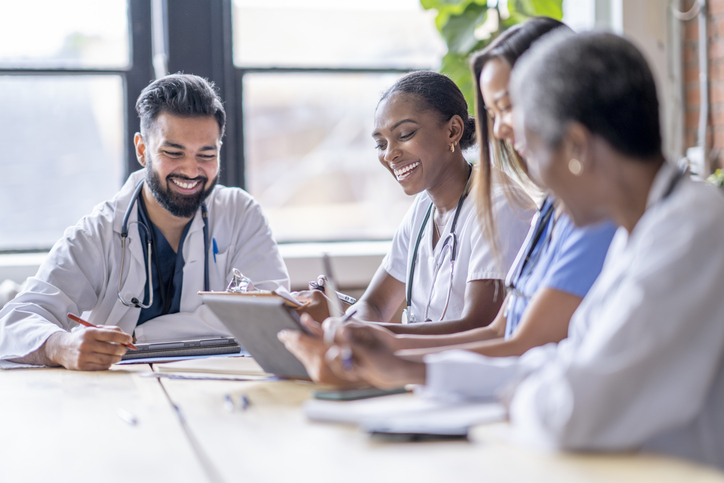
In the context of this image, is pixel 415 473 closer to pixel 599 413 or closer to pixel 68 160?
pixel 599 413

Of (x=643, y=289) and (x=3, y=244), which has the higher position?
(x=643, y=289)

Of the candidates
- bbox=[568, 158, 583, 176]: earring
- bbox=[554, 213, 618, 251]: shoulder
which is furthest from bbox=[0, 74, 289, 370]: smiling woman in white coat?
bbox=[568, 158, 583, 176]: earring

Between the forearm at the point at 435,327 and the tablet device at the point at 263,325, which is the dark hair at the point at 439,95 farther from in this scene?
the tablet device at the point at 263,325

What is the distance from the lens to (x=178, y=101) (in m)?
2.28

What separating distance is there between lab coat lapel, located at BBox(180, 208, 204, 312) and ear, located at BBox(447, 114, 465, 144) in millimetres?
819

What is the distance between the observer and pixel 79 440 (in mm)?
1125

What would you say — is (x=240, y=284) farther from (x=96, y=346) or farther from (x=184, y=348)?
(x=96, y=346)

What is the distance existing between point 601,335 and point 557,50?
15.7 inches

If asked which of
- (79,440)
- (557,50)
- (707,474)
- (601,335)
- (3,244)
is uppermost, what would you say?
(557,50)

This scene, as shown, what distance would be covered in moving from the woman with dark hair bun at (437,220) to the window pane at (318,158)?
1329mm

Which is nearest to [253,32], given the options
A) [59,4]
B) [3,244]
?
[59,4]

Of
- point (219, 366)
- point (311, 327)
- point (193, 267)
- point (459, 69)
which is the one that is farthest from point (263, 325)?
point (459, 69)

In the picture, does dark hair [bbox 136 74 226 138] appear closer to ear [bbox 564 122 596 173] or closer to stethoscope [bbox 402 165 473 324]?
stethoscope [bbox 402 165 473 324]

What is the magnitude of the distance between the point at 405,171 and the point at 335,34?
64.9 inches
